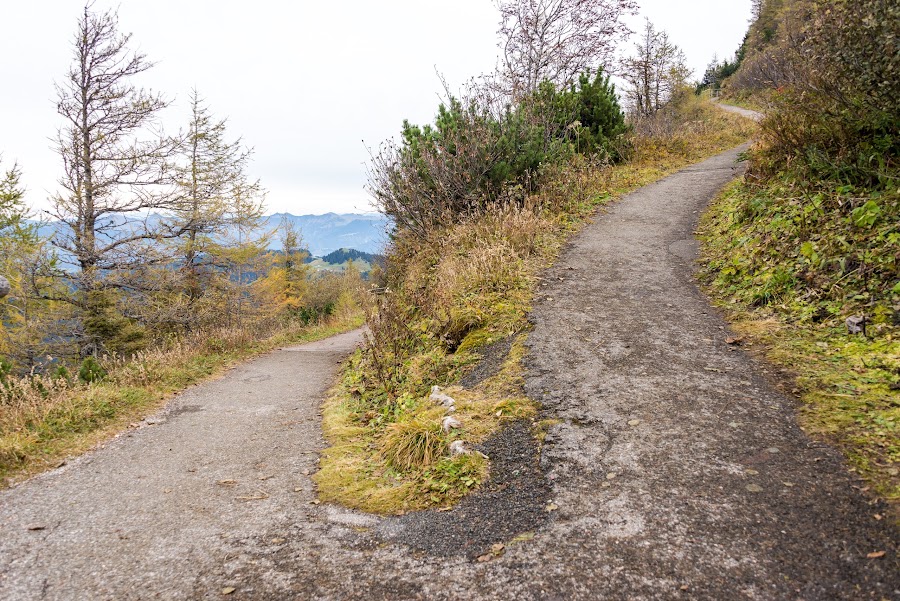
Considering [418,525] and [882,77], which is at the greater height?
[882,77]

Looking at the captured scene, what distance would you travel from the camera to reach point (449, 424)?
4.03 meters

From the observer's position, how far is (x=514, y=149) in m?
10.1

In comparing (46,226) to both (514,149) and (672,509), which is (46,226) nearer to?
(514,149)

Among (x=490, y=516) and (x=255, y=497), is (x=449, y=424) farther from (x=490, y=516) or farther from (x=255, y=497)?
(x=255, y=497)

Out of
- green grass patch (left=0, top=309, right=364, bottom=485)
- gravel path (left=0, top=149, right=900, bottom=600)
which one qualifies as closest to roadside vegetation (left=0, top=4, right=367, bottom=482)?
green grass patch (left=0, top=309, right=364, bottom=485)

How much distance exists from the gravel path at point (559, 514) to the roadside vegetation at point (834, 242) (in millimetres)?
380

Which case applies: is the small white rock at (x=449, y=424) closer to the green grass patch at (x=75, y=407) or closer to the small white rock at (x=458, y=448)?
the small white rock at (x=458, y=448)

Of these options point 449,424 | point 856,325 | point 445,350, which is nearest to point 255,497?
point 449,424

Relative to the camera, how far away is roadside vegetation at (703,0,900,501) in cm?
337

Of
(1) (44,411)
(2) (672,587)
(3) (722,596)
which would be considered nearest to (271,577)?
(2) (672,587)

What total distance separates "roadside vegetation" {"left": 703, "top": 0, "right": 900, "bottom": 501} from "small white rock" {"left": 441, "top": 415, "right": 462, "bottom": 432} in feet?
8.48

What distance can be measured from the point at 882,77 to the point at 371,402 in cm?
719

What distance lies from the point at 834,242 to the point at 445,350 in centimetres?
484

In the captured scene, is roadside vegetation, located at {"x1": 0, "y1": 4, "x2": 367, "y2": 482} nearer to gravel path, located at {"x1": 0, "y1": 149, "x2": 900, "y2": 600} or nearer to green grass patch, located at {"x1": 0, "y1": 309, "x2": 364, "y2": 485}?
green grass patch, located at {"x1": 0, "y1": 309, "x2": 364, "y2": 485}
